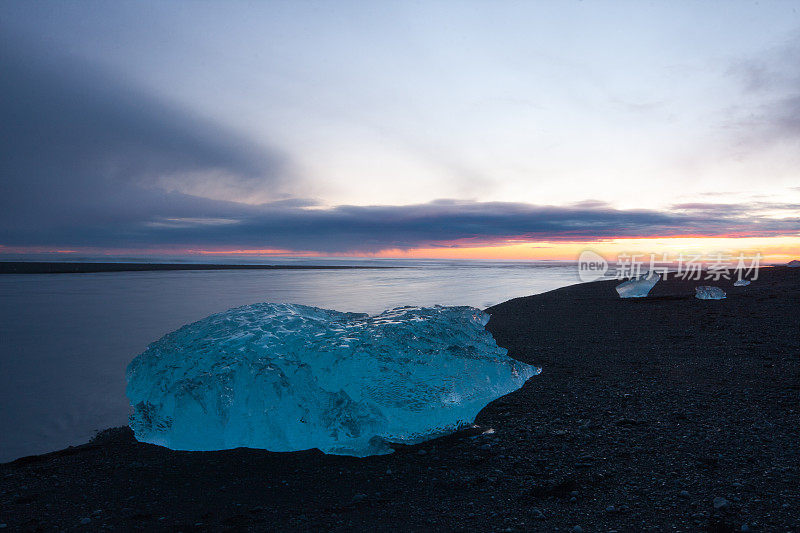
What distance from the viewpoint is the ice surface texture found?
3.43 metres

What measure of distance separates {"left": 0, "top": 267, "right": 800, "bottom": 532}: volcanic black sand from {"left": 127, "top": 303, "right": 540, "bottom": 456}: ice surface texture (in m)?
0.18

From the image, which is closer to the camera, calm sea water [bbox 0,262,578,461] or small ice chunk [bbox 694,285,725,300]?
calm sea water [bbox 0,262,578,461]

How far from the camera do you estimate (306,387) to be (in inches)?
140

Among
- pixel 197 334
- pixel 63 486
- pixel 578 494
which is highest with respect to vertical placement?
pixel 197 334

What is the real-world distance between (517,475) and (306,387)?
1827mm

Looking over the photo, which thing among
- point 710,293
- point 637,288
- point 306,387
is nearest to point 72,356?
point 306,387

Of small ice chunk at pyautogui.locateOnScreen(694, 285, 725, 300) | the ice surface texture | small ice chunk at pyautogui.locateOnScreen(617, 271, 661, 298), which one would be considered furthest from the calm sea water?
small ice chunk at pyautogui.locateOnScreen(694, 285, 725, 300)

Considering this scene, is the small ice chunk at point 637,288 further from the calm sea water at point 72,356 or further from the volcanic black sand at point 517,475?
the volcanic black sand at point 517,475

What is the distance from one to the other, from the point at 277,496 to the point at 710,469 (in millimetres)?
3034

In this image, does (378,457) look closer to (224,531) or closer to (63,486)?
(224,531)

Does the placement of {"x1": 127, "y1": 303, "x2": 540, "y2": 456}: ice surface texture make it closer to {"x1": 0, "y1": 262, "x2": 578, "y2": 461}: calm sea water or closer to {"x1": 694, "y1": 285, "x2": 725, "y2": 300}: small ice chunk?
{"x1": 0, "y1": 262, "x2": 578, "y2": 461}: calm sea water

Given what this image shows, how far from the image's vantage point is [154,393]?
3693 millimetres

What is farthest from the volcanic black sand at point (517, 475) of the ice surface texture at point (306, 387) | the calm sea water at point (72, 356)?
the calm sea water at point (72, 356)

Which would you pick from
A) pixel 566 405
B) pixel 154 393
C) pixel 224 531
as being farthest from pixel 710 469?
pixel 154 393
